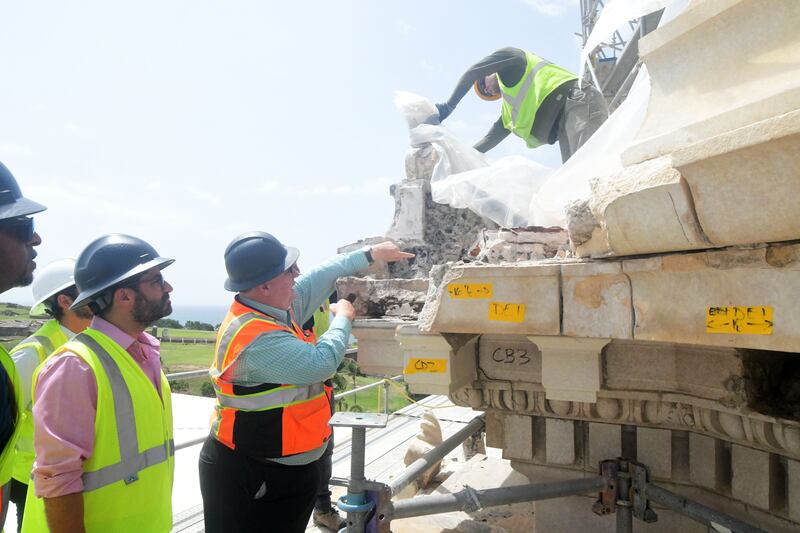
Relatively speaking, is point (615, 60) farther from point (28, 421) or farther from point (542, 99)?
point (28, 421)

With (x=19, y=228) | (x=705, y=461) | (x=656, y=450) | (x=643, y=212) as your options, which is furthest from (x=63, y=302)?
(x=705, y=461)

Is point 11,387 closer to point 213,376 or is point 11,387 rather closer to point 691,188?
point 213,376

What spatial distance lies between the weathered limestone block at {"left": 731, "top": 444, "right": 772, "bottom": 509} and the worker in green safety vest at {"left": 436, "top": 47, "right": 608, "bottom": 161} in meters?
3.12

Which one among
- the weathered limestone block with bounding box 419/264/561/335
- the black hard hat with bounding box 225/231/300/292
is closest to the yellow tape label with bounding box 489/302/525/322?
the weathered limestone block with bounding box 419/264/561/335

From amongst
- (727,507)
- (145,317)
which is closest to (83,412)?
(145,317)

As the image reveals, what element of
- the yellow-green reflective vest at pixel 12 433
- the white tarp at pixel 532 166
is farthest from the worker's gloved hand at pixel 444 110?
the yellow-green reflective vest at pixel 12 433

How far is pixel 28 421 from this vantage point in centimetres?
290

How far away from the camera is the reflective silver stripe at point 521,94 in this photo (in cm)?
498

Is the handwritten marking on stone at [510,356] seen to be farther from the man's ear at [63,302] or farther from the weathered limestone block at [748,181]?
the man's ear at [63,302]

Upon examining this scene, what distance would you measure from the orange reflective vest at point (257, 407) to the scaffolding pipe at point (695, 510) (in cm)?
210

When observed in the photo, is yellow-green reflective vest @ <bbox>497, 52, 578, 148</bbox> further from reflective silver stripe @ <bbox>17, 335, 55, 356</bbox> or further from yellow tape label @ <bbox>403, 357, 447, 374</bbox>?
reflective silver stripe @ <bbox>17, 335, 55, 356</bbox>

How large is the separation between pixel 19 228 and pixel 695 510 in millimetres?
3505

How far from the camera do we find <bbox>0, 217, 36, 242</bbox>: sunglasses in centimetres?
175

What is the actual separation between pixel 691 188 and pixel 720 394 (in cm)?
139
